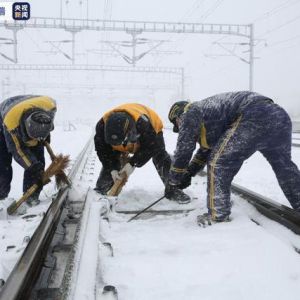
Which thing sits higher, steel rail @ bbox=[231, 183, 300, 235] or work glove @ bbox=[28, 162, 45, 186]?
work glove @ bbox=[28, 162, 45, 186]

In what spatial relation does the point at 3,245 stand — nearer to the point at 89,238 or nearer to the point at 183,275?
the point at 89,238

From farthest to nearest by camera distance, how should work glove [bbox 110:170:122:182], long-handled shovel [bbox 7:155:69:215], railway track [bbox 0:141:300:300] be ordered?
work glove [bbox 110:170:122:182] → long-handled shovel [bbox 7:155:69:215] → railway track [bbox 0:141:300:300]

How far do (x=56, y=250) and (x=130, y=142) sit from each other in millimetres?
1570

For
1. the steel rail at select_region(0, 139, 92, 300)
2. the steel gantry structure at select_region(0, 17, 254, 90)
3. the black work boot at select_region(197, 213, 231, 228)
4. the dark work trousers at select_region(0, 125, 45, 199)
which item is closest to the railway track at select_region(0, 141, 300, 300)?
the steel rail at select_region(0, 139, 92, 300)

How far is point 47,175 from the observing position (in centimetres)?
454

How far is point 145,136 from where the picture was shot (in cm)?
430

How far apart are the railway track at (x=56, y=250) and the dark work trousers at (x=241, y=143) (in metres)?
0.50

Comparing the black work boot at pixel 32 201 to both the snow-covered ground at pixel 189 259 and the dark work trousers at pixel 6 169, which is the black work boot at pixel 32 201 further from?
the snow-covered ground at pixel 189 259

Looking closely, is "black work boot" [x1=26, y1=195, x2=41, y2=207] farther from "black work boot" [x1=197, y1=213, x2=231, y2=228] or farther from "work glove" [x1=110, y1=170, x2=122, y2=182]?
"black work boot" [x1=197, y1=213, x2=231, y2=228]

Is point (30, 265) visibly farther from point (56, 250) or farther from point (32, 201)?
point (32, 201)

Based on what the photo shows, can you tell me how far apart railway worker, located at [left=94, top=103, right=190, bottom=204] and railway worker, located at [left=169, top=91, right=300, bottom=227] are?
600 mm

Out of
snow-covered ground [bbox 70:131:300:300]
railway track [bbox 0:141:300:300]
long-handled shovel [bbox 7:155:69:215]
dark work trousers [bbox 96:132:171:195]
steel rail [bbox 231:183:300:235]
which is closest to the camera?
railway track [bbox 0:141:300:300]

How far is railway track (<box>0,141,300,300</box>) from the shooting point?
2086mm

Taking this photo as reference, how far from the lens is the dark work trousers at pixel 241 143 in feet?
11.0
